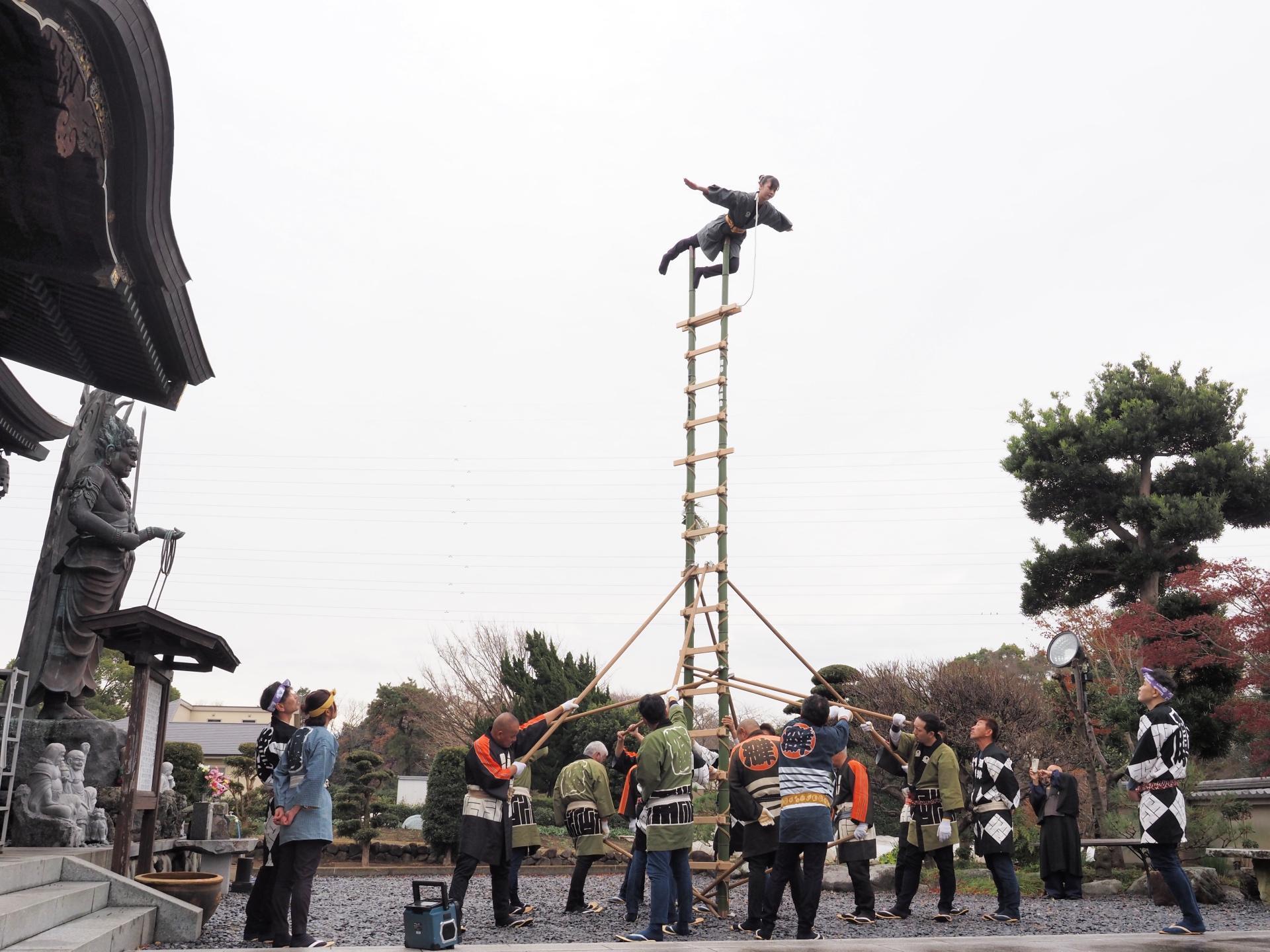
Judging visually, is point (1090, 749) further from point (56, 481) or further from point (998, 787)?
point (56, 481)

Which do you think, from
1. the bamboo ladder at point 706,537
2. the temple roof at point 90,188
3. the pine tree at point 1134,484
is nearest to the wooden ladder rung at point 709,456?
the bamboo ladder at point 706,537

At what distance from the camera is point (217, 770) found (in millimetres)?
11156

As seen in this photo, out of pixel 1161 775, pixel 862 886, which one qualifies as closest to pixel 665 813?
pixel 862 886

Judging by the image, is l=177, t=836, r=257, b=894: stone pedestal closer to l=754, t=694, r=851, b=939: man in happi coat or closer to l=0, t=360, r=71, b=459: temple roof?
l=0, t=360, r=71, b=459: temple roof

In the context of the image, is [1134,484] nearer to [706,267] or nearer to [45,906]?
[706,267]

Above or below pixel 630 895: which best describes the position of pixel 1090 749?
above

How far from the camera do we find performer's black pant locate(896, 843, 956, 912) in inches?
320

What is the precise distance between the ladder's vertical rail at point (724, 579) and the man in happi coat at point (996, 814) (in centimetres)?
209

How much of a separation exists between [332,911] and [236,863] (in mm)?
2176

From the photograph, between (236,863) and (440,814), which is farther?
Result: (440,814)

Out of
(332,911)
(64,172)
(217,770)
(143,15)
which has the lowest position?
(332,911)

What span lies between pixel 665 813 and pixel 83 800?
4.05 m

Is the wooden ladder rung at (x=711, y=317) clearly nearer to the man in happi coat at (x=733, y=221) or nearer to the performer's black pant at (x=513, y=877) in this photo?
the man in happi coat at (x=733, y=221)

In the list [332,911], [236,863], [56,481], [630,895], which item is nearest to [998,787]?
[630,895]
